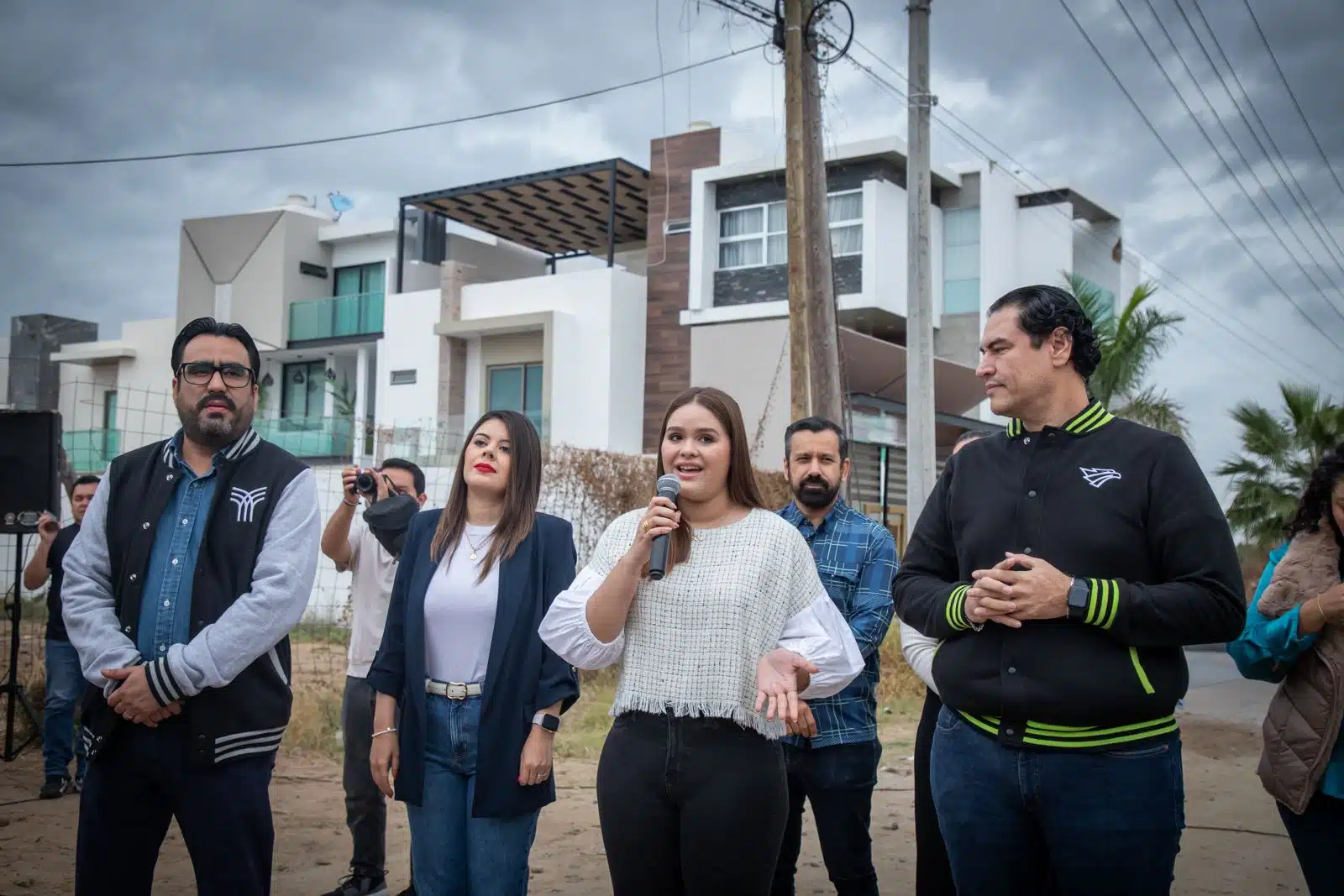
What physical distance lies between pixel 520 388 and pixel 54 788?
18460 mm

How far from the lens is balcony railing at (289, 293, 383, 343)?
2862 cm

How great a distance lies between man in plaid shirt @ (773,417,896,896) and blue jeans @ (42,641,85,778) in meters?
5.32

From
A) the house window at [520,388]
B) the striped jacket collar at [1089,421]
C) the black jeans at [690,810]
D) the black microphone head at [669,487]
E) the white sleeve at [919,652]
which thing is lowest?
the black jeans at [690,810]

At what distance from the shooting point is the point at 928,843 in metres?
4.47

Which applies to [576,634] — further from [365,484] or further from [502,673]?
[365,484]

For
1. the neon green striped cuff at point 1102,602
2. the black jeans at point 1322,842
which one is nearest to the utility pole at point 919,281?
the black jeans at point 1322,842

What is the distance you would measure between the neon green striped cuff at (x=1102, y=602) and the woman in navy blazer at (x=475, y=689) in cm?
177

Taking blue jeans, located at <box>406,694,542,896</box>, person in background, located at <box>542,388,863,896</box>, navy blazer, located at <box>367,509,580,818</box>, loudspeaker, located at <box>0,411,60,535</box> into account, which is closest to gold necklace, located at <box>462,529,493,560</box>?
navy blazer, located at <box>367,509,580,818</box>

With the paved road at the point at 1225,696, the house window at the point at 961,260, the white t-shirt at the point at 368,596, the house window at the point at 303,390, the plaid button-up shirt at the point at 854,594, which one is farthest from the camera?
the house window at the point at 303,390

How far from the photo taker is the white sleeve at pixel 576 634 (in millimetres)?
3287

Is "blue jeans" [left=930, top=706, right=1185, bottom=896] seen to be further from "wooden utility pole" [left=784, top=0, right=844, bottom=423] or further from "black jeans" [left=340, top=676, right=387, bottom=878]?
"wooden utility pole" [left=784, top=0, right=844, bottom=423]

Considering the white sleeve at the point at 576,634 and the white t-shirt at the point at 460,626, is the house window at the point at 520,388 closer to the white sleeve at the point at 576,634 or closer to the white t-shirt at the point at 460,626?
the white t-shirt at the point at 460,626

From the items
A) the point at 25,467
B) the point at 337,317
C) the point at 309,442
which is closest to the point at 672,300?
the point at 309,442

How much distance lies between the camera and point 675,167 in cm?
2575
